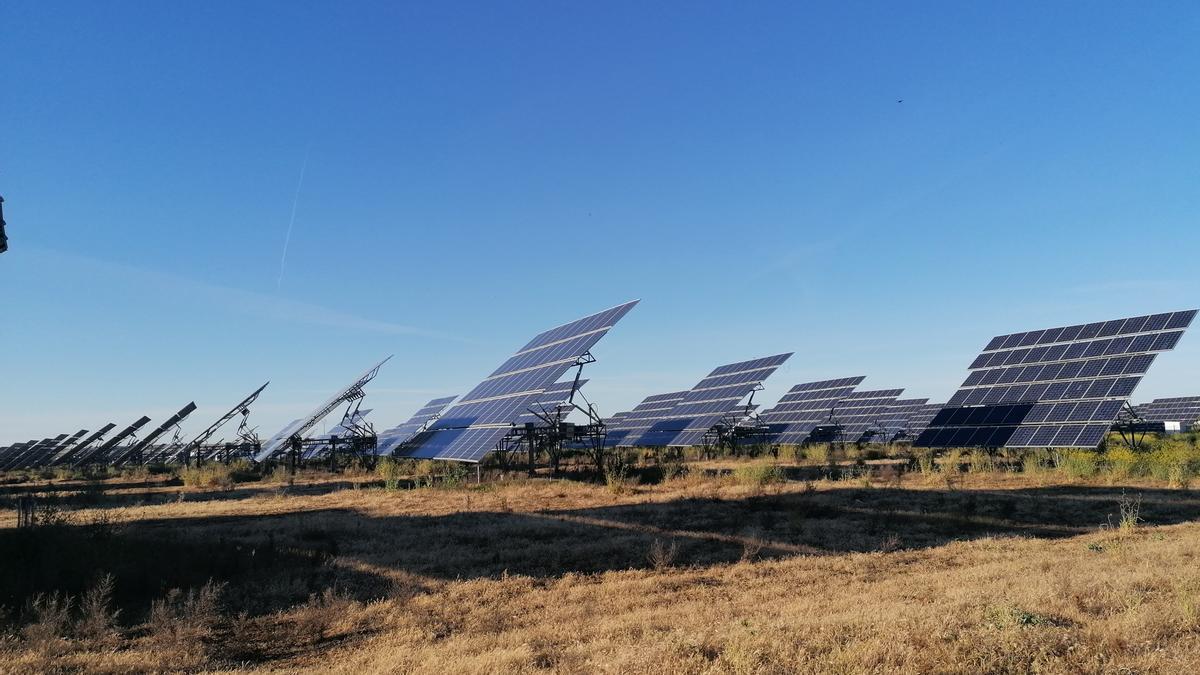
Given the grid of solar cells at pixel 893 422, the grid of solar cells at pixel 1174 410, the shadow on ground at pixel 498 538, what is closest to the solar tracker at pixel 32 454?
the shadow on ground at pixel 498 538

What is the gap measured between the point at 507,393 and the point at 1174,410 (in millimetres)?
57284

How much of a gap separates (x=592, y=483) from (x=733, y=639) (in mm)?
16913

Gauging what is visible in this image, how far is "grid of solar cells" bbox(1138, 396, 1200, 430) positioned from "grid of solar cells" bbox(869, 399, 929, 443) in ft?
53.5

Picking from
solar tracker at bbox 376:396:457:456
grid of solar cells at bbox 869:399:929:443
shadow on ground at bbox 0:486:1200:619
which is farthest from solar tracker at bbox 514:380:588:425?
grid of solar cells at bbox 869:399:929:443

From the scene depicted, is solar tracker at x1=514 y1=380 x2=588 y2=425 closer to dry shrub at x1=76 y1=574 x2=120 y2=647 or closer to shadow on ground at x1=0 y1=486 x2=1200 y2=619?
shadow on ground at x1=0 y1=486 x2=1200 y2=619

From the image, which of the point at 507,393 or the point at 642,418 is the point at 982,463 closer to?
the point at 507,393

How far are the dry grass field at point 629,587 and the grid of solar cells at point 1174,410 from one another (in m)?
44.5

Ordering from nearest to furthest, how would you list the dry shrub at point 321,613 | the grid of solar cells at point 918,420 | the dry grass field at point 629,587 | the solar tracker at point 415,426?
the dry grass field at point 629,587 < the dry shrub at point 321,613 < the solar tracker at point 415,426 < the grid of solar cells at point 918,420

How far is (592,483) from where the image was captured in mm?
23156

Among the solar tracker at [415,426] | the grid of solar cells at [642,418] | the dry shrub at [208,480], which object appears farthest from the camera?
the grid of solar cells at [642,418]

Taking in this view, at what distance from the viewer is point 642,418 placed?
50.2 m

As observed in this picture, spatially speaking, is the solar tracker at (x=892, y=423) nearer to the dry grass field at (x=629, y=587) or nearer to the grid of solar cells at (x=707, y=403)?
the grid of solar cells at (x=707, y=403)

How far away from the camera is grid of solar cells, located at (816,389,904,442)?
4653 centimetres

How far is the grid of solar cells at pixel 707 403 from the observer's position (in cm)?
3903
